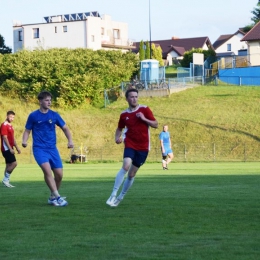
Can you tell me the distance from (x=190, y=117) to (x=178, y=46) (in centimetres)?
8074

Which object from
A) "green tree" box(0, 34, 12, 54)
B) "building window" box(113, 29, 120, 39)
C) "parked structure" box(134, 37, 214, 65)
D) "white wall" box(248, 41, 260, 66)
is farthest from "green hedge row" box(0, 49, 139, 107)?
"parked structure" box(134, 37, 214, 65)

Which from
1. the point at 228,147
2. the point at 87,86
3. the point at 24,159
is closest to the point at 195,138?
the point at 228,147

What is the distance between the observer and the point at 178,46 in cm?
13162

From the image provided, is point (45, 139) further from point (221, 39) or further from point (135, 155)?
point (221, 39)

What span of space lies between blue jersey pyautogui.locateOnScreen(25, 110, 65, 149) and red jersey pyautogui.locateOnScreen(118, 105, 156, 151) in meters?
1.33

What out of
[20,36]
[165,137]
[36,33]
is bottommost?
[165,137]

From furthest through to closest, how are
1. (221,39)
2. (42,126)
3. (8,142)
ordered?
(221,39) → (8,142) → (42,126)

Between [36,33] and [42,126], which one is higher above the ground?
[36,33]

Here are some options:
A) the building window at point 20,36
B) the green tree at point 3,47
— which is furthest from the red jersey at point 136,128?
the building window at point 20,36

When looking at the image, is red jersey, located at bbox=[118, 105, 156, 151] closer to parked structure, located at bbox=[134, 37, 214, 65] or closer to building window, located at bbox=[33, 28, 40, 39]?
building window, located at bbox=[33, 28, 40, 39]

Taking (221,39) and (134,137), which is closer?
(134,137)

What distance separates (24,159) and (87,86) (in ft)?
47.5

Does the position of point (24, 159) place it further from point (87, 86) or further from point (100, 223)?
point (100, 223)

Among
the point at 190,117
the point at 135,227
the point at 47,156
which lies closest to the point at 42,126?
the point at 47,156
